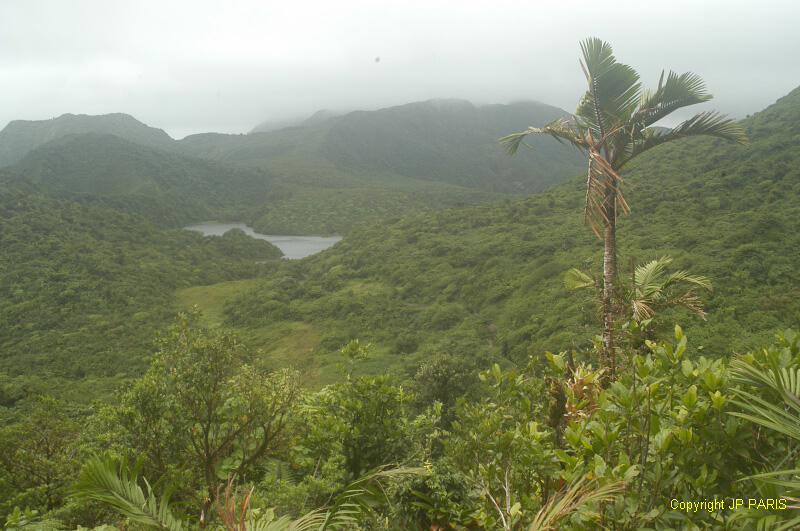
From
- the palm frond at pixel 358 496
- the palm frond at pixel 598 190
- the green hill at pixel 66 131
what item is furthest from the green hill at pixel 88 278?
the green hill at pixel 66 131

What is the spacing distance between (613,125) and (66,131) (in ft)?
667

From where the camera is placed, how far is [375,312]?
80.8 ft

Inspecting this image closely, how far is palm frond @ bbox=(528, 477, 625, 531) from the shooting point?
5.57 ft

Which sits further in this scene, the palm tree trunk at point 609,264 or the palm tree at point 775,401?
the palm tree trunk at point 609,264

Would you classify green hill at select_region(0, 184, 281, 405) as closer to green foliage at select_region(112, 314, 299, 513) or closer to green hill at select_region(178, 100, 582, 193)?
green foliage at select_region(112, 314, 299, 513)

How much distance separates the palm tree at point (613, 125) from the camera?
4617 millimetres

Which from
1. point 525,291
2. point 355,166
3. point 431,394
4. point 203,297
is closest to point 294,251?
point 203,297

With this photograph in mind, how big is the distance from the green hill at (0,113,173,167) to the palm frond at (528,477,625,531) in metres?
177

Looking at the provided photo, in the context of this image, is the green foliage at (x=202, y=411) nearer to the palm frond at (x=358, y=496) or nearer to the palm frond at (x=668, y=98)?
the palm frond at (x=358, y=496)

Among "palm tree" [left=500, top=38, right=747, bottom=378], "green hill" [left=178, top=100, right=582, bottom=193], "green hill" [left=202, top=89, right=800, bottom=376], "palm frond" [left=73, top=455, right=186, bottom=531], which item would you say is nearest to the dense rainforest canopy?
"palm frond" [left=73, top=455, right=186, bottom=531]

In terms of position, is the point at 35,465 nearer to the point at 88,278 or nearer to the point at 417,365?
the point at 417,365

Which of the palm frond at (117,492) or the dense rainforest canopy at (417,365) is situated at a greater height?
the palm frond at (117,492)

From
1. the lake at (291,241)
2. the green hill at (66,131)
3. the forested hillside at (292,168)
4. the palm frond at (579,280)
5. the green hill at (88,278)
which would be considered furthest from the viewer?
the green hill at (66,131)

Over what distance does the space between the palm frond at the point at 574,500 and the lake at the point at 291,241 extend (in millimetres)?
49566
